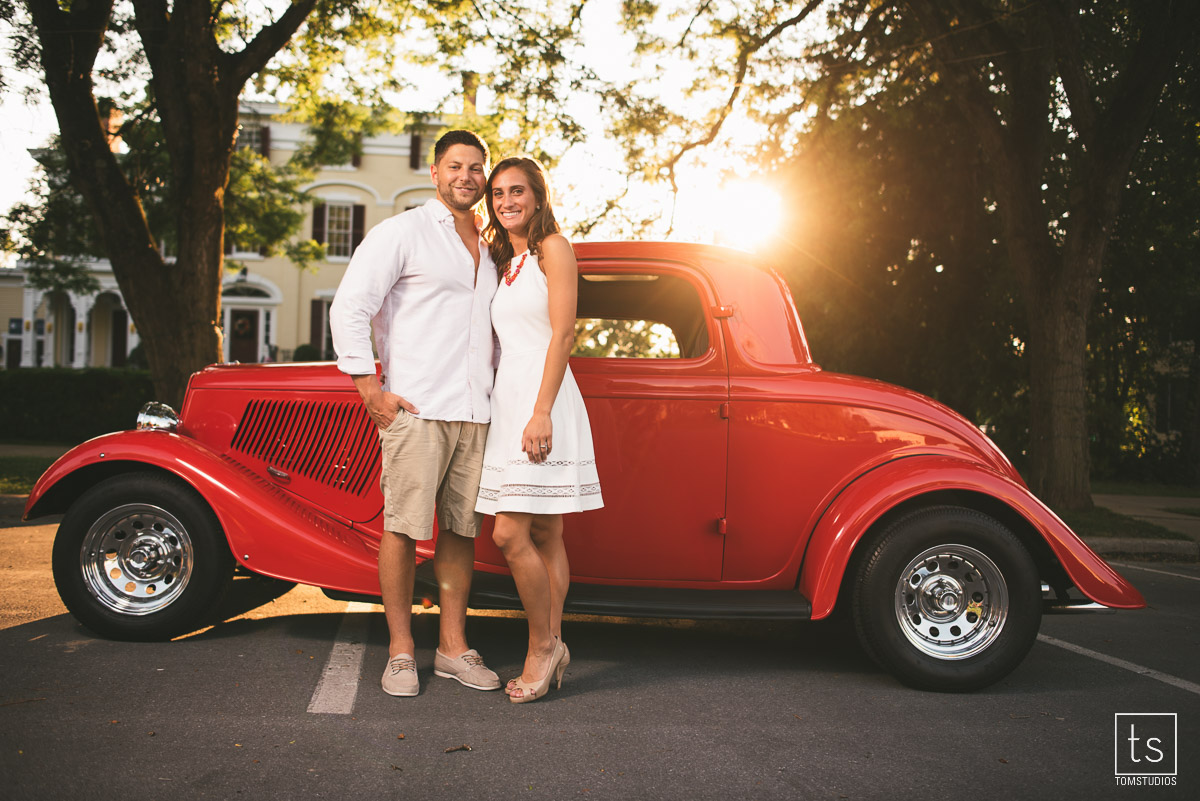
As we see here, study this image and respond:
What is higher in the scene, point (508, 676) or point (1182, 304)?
point (1182, 304)

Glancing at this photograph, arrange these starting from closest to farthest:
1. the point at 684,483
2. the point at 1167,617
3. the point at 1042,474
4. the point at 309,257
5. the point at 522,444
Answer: the point at 522,444 → the point at 684,483 → the point at 1167,617 → the point at 1042,474 → the point at 309,257

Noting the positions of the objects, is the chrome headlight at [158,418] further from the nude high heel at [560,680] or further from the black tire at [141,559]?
the nude high heel at [560,680]

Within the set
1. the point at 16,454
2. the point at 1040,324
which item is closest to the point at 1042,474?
the point at 1040,324

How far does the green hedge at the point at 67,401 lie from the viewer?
654 inches

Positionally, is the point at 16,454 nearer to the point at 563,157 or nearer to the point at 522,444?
the point at 563,157

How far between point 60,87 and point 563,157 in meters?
5.77

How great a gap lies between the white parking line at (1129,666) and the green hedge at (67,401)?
1609 cm

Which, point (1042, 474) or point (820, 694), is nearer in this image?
point (820, 694)

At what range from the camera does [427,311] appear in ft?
11.5

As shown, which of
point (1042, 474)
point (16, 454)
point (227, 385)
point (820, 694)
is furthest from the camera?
point (16, 454)

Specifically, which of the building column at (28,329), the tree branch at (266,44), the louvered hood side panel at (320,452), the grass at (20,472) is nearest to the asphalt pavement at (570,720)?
the louvered hood side panel at (320,452)

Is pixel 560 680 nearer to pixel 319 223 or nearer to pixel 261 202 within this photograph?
pixel 261 202

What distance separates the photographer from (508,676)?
3.80m

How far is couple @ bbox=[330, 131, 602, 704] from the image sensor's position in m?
3.35
